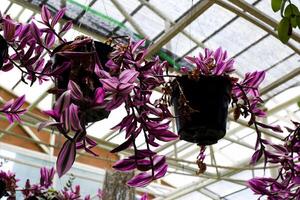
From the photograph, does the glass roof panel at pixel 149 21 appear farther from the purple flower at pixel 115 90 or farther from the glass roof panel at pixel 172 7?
the purple flower at pixel 115 90

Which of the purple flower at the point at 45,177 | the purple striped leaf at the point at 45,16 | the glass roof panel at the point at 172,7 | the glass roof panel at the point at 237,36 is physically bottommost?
the purple flower at the point at 45,177

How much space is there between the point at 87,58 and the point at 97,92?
8 centimetres

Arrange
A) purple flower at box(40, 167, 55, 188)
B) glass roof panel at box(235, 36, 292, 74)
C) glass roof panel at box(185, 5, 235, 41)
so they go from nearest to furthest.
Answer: purple flower at box(40, 167, 55, 188), glass roof panel at box(185, 5, 235, 41), glass roof panel at box(235, 36, 292, 74)

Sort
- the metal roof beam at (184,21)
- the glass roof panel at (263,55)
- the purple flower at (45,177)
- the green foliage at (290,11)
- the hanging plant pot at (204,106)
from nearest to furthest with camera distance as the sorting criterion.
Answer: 1. the green foliage at (290,11)
2. the hanging plant pot at (204,106)
3. the purple flower at (45,177)
4. the metal roof beam at (184,21)
5. the glass roof panel at (263,55)

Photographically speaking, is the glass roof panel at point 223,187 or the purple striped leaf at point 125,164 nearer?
the purple striped leaf at point 125,164

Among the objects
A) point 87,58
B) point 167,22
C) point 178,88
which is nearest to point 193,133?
point 178,88

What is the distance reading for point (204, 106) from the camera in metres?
1.08

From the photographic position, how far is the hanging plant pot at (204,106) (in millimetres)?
1059

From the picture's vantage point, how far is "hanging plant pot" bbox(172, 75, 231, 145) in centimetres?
106

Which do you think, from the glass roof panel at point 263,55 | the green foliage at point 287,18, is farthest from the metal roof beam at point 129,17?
the green foliage at point 287,18

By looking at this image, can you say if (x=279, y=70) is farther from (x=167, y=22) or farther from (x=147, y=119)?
(x=147, y=119)

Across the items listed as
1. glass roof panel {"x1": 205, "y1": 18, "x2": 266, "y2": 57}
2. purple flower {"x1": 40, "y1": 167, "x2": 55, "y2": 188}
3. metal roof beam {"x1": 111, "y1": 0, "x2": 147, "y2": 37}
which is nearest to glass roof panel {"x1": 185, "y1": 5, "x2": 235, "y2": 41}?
glass roof panel {"x1": 205, "y1": 18, "x2": 266, "y2": 57}

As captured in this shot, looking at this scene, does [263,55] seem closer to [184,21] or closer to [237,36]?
[237,36]

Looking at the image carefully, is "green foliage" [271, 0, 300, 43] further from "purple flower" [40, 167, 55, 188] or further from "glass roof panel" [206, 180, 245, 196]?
"glass roof panel" [206, 180, 245, 196]
